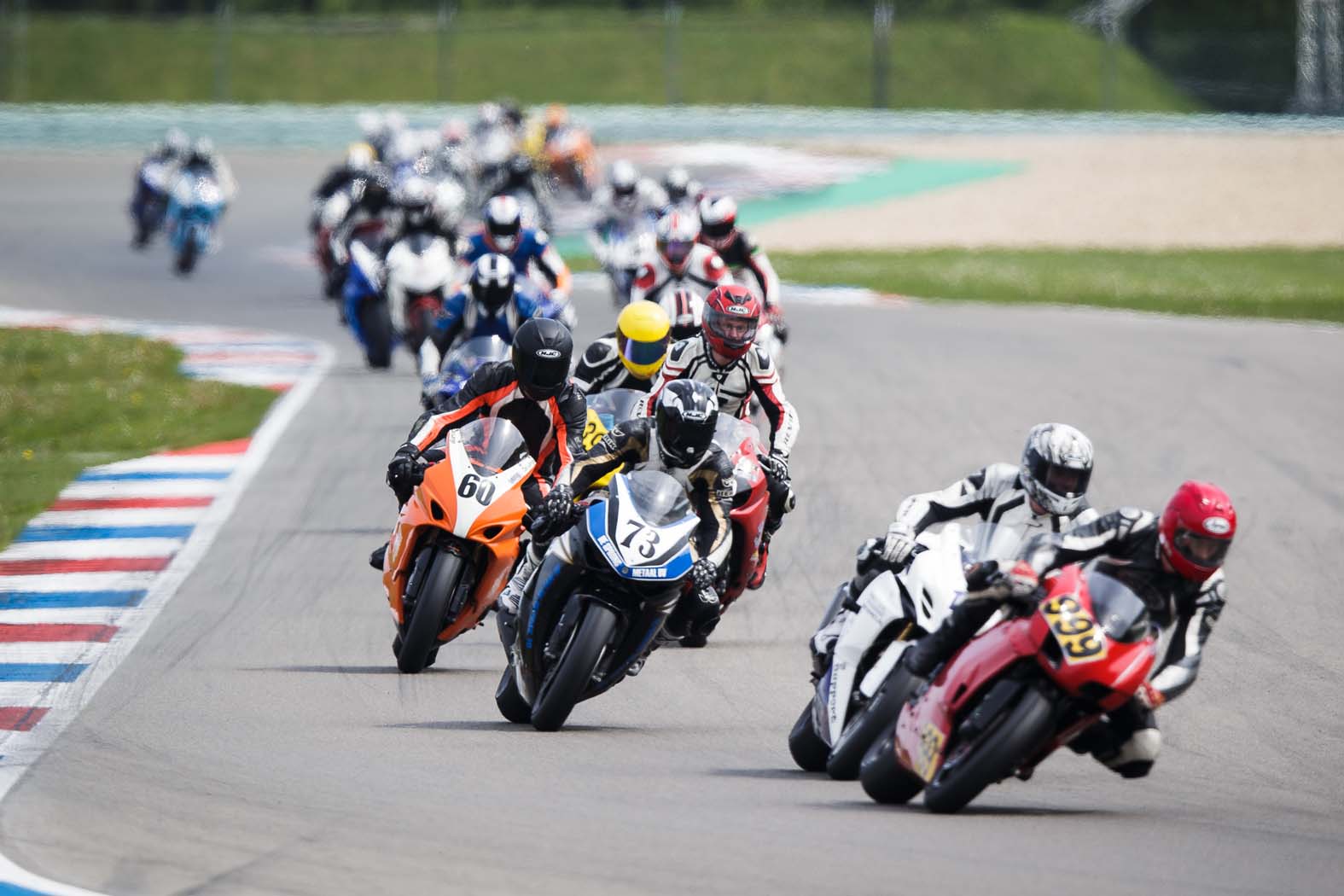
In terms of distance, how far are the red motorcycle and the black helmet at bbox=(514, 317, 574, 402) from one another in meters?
0.79

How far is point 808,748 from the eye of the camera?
26.1 ft

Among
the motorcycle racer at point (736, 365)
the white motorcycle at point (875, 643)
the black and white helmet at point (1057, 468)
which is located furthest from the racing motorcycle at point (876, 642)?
the motorcycle racer at point (736, 365)

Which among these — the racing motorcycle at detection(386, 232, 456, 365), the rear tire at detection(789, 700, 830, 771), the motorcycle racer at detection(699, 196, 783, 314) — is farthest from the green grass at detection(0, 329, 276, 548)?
the rear tire at detection(789, 700, 830, 771)

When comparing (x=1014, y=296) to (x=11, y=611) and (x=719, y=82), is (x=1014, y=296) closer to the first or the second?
(x=11, y=611)

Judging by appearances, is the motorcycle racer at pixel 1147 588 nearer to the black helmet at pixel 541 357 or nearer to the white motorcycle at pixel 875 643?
the white motorcycle at pixel 875 643

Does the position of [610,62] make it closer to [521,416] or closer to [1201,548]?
[521,416]

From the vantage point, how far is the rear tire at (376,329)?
19.1 meters

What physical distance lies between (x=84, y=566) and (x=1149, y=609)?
7.12 meters

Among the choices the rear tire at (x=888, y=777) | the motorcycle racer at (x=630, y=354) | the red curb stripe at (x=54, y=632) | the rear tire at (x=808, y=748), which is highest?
the motorcycle racer at (x=630, y=354)

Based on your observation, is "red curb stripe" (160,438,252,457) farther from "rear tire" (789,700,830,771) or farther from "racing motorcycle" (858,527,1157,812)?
"racing motorcycle" (858,527,1157,812)

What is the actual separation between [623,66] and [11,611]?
38124 mm

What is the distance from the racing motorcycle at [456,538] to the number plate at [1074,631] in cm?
337

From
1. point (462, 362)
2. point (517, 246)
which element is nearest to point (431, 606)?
point (462, 362)

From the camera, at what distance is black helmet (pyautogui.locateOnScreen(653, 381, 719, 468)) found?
875 centimetres
